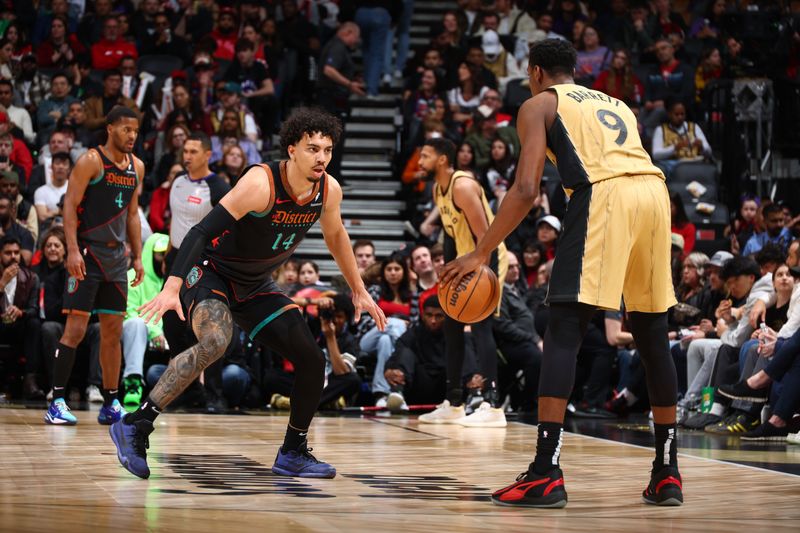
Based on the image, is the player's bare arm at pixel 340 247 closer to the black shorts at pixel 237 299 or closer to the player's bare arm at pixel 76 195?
the black shorts at pixel 237 299

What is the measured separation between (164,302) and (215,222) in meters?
0.45

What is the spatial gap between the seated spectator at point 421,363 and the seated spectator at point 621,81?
216 inches

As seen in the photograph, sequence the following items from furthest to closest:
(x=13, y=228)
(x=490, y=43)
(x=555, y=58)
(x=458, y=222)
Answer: (x=490, y=43) → (x=13, y=228) → (x=458, y=222) → (x=555, y=58)

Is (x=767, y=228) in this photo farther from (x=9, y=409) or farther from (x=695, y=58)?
(x=9, y=409)

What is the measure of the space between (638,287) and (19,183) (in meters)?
8.42

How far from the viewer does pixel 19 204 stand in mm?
11062

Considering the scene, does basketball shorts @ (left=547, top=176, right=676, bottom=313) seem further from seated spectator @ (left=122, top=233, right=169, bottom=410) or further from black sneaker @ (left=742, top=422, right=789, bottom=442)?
seated spectator @ (left=122, top=233, right=169, bottom=410)

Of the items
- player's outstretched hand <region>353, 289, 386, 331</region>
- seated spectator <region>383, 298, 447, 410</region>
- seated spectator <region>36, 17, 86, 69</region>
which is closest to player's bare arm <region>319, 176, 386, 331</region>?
player's outstretched hand <region>353, 289, 386, 331</region>

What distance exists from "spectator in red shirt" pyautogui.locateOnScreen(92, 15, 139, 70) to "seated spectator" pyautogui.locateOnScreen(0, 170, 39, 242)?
10.2 feet

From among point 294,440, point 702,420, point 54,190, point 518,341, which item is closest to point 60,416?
point 294,440

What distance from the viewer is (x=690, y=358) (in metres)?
8.92

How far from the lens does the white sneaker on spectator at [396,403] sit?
916 cm

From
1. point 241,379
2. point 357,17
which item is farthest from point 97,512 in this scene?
point 357,17

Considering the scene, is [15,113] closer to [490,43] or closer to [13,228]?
[13,228]
